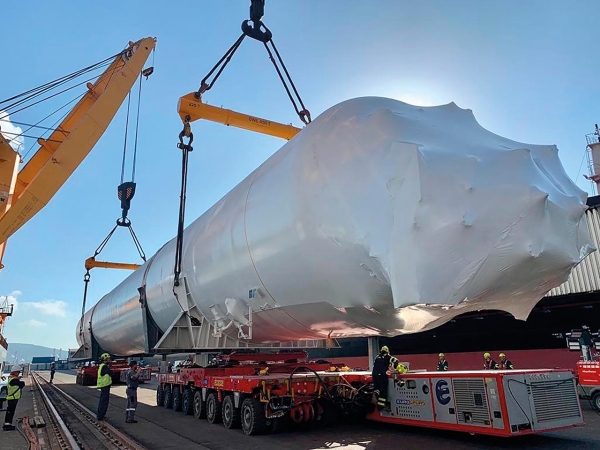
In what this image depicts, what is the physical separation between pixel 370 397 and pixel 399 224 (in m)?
4.84

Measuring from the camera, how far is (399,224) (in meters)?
4.43

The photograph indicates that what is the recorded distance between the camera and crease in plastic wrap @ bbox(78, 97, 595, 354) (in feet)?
14.2

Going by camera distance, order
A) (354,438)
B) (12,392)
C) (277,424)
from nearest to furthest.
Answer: (354,438) < (277,424) < (12,392)

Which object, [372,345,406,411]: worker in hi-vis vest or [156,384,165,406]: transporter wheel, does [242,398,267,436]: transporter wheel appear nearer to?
[372,345,406,411]: worker in hi-vis vest

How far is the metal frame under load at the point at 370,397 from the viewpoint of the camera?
6.09 metres

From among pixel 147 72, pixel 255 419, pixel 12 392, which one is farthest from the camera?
pixel 147 72

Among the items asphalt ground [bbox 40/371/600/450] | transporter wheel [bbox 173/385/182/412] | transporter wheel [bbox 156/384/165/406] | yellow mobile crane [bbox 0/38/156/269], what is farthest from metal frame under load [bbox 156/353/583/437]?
yellow mobile crane [bbox 0/38/156/269]

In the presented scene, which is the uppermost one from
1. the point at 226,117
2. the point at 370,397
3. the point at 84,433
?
the point at 226,117

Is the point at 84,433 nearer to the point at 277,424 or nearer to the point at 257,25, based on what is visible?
the point at 277,424

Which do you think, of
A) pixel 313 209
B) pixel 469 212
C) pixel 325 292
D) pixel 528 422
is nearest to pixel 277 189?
pixel 313 209

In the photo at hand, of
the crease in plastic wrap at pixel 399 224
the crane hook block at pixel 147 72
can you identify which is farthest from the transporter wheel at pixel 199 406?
the crane hook block at pixel 147 72

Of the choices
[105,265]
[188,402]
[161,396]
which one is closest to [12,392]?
[188,402]

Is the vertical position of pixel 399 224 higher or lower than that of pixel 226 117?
lower

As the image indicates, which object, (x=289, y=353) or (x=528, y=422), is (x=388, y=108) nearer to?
(x=528, y=422)
